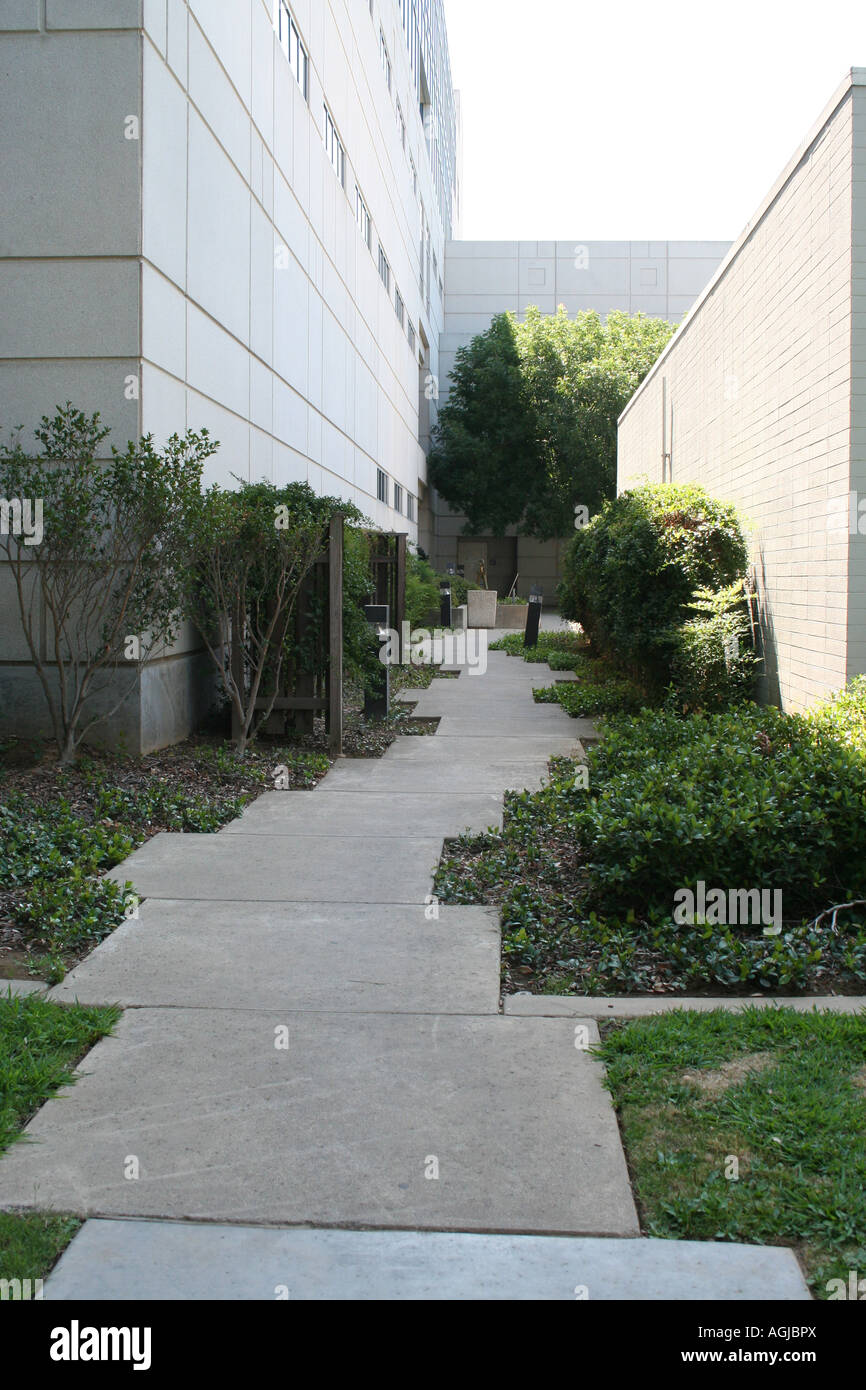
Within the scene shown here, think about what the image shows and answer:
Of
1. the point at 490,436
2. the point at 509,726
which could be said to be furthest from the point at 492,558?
the point at 509,726

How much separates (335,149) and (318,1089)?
17.6 m

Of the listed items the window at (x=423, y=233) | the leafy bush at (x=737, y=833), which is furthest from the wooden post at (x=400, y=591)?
the window at (x=423, y=233)

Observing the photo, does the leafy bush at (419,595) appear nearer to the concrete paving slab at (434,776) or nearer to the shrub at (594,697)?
the shrub at (594,697)

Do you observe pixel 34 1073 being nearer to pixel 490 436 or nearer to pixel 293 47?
pixel 293 47

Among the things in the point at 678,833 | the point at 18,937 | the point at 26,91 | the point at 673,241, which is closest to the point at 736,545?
the point at 678,833

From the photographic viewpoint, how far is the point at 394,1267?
9.07 ft

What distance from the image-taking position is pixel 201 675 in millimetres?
10219

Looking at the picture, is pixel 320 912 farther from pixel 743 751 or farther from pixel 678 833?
pixel 743 751

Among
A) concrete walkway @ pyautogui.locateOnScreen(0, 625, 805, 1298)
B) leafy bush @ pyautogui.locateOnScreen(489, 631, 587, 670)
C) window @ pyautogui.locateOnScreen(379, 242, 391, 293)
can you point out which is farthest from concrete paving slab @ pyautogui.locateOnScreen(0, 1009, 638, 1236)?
window @ pyautogui.locateOnScreen(379, 242, 391, 293)

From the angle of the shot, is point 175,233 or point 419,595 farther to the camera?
point 419,595

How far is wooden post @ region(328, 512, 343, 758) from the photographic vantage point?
9633 mm

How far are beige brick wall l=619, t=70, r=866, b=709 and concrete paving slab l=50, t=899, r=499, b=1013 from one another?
417 centimetres

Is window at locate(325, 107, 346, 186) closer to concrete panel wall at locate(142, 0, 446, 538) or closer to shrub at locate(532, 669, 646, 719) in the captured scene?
concrete panel wall at locate(142, 0, 446, 538)

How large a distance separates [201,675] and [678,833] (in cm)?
593
